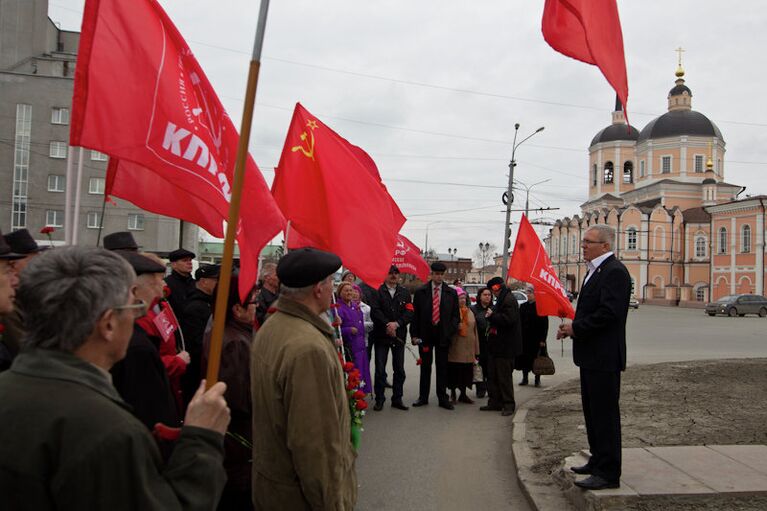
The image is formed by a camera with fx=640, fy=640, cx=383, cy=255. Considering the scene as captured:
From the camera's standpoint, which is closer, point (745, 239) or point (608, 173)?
point (745, 239)

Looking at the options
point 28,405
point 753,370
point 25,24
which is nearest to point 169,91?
point 28,405

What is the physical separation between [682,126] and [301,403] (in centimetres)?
9234

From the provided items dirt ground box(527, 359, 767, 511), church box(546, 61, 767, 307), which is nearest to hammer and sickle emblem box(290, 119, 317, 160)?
dirt ground box(527, 359, 767, 511)

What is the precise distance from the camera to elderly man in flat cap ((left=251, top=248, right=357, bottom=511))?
2.77 m

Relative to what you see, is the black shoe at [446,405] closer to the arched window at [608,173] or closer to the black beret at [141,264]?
the black beret at [141,264]

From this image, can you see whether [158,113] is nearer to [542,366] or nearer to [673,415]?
[673,415]

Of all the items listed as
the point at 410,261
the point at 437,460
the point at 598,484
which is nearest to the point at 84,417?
the point at 598,484

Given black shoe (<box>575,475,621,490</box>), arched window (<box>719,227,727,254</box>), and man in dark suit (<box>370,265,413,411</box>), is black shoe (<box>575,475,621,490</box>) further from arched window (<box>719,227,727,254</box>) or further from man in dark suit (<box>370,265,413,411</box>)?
arched window (<box>719,227,727,254</box>)

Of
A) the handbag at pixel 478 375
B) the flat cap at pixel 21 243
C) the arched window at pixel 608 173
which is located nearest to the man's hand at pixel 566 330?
the flat cap at pixel 21 243

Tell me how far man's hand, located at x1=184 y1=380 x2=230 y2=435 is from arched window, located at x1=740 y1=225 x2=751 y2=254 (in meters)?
72.8

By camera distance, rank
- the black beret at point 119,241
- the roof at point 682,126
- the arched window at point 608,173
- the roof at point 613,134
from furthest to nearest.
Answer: the arched window at point 608,173 < the roof at point 613,134 < the roof at point 682,126 < the black beret at point 119,241

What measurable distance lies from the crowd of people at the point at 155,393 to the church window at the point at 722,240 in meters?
71.8

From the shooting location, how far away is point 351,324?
8594 mm

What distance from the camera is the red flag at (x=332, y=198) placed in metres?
5.40
